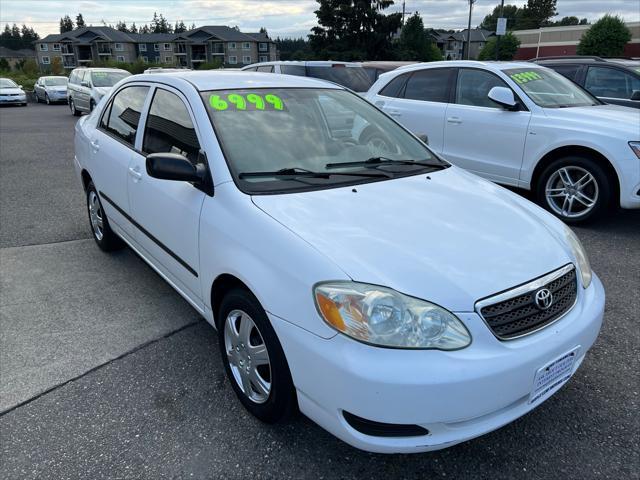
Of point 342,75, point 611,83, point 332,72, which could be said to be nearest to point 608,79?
point 611,83

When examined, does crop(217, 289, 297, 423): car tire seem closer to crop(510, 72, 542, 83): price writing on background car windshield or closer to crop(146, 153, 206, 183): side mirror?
crop(146, 153, 206, 183): side mirror

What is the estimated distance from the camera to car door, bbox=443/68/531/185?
18.8ft

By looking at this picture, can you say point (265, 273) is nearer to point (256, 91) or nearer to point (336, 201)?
point (336, 201)

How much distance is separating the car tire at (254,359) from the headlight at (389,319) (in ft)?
1.24

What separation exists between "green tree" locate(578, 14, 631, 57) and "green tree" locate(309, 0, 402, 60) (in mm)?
23915

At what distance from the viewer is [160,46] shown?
90500 mm

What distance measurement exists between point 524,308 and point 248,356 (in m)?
1.28

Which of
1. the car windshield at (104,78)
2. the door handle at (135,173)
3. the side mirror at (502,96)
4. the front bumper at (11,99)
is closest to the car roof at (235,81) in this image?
the door handle at (135,173)

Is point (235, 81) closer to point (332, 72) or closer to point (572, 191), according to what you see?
point (572, 191)

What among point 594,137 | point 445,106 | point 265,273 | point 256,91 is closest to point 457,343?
point 265,273

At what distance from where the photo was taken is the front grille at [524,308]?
1990mm

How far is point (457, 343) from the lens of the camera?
6.25ft

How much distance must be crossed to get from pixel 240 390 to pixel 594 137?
4.48 metres

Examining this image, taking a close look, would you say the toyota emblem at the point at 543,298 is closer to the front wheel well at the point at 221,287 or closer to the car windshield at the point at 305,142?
the car windshield at the point at 305,142
